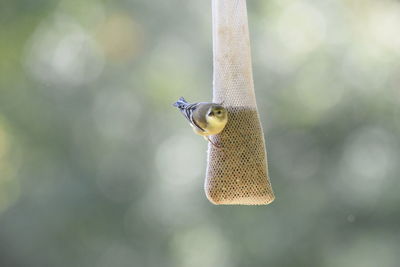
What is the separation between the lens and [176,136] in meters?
7.03

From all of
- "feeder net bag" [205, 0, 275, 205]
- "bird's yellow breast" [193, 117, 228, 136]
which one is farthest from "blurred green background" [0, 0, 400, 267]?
"bird's yellow breast" [193, 117, 228, 136]

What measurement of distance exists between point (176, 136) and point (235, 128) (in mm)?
4030

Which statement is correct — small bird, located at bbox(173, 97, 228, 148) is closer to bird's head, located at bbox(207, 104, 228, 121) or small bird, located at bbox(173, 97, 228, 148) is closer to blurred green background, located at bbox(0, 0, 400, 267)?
bird's head, located at bbox(207, 104, 228, 121)

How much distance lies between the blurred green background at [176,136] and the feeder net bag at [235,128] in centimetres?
368

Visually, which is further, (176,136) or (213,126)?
(176,136)

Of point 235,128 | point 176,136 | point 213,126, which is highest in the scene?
point 176,136

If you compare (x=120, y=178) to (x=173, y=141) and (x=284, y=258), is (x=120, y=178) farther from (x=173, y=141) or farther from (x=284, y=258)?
(x=284, y=258)

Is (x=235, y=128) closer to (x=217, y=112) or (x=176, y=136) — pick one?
(x=217, y=112)

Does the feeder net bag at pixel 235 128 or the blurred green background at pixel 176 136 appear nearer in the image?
the feeder net bag at pixel 235 128

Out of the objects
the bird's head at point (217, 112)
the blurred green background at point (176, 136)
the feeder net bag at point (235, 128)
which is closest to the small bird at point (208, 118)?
the bird's head at point (217, 112)

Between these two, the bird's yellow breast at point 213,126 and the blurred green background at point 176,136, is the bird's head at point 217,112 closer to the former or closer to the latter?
the bird's yellow breast at point 213,126

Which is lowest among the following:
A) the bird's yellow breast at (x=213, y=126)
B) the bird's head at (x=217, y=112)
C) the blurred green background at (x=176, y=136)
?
the bird's yellow breast at (x=213, y=126)

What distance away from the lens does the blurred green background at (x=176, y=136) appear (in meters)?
6.79

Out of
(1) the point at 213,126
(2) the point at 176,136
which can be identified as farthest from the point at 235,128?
(2) the point at 176,136
